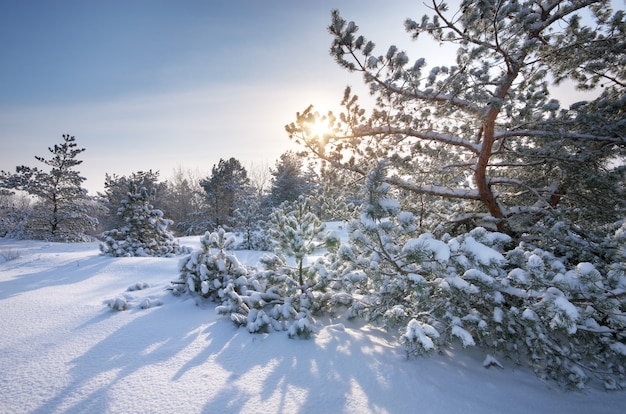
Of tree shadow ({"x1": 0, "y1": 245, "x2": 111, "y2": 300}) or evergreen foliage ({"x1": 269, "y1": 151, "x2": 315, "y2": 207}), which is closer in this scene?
tree shadow ({"x1": 0, "y1": 245, "x2": 111, "y2": 300})

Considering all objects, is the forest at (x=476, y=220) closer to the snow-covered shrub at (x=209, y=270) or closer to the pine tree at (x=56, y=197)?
the snow-covered shrub at (x=209, y=270)

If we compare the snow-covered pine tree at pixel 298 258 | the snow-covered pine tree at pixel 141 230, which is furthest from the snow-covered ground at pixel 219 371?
the snow-covered pine tree at pixel 141 230

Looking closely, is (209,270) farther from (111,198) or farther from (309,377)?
(111,198)

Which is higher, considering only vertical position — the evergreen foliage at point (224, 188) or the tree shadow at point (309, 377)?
the evergreen foliage at point (224, 188)

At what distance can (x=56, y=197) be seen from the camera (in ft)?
Answer: 49.8

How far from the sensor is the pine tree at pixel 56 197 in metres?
14.1

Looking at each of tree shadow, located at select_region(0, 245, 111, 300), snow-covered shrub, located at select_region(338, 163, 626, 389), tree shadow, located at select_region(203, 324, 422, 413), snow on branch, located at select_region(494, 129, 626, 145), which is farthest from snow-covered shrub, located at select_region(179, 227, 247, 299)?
snow on branch, located at select_region(494, 129, 626, 145)

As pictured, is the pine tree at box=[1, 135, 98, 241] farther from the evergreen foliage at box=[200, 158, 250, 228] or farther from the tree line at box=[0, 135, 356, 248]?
the evergreen foliage at box=[200, 158, 250, 228]

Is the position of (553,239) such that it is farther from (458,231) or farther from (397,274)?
(397,274)

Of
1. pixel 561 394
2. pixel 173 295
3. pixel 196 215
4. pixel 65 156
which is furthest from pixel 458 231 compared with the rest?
pixel 196 215

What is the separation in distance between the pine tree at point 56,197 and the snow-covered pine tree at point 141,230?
8.75m

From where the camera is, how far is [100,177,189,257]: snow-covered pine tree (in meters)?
8.94

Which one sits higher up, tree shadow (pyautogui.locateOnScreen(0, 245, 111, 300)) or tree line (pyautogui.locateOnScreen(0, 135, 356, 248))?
tree line (pyautogui.locateOnScreen(0, 135, 356, 248))

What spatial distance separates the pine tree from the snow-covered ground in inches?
574
